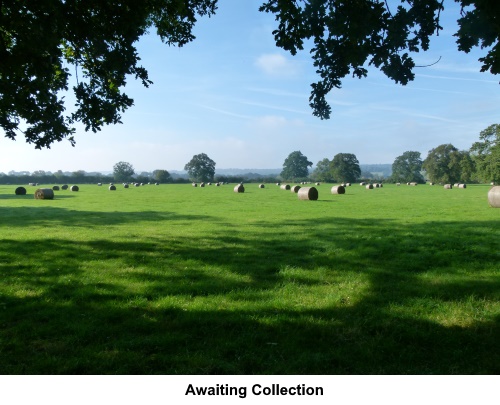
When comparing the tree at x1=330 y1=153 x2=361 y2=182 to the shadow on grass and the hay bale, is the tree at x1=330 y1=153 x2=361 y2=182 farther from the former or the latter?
the shadow on grass

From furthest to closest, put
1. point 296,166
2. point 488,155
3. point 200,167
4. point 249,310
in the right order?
1. point 296,166
2. point 200,167
3. point 488,155
4. point 249,310

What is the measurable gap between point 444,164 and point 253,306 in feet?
409

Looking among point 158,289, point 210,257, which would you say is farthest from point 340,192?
point 158,289

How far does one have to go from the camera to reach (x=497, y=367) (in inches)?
169

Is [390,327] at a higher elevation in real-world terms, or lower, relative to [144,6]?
lower

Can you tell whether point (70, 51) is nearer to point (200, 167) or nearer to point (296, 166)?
point (200, 167)

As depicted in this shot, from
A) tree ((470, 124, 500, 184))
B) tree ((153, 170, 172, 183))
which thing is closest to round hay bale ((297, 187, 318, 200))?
tree ((470, 124, 500, 184))

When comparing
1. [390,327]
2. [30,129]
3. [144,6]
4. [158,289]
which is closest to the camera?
[390,327]

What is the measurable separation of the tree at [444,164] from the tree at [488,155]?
1185 inches

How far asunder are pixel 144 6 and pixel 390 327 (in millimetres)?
9447

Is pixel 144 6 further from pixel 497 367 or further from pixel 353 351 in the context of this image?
pixel 497 367

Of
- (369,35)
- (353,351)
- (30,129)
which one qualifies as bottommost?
(353,351)

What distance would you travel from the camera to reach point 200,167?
151375mm

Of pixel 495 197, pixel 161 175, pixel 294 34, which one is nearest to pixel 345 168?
pixel 161 175
